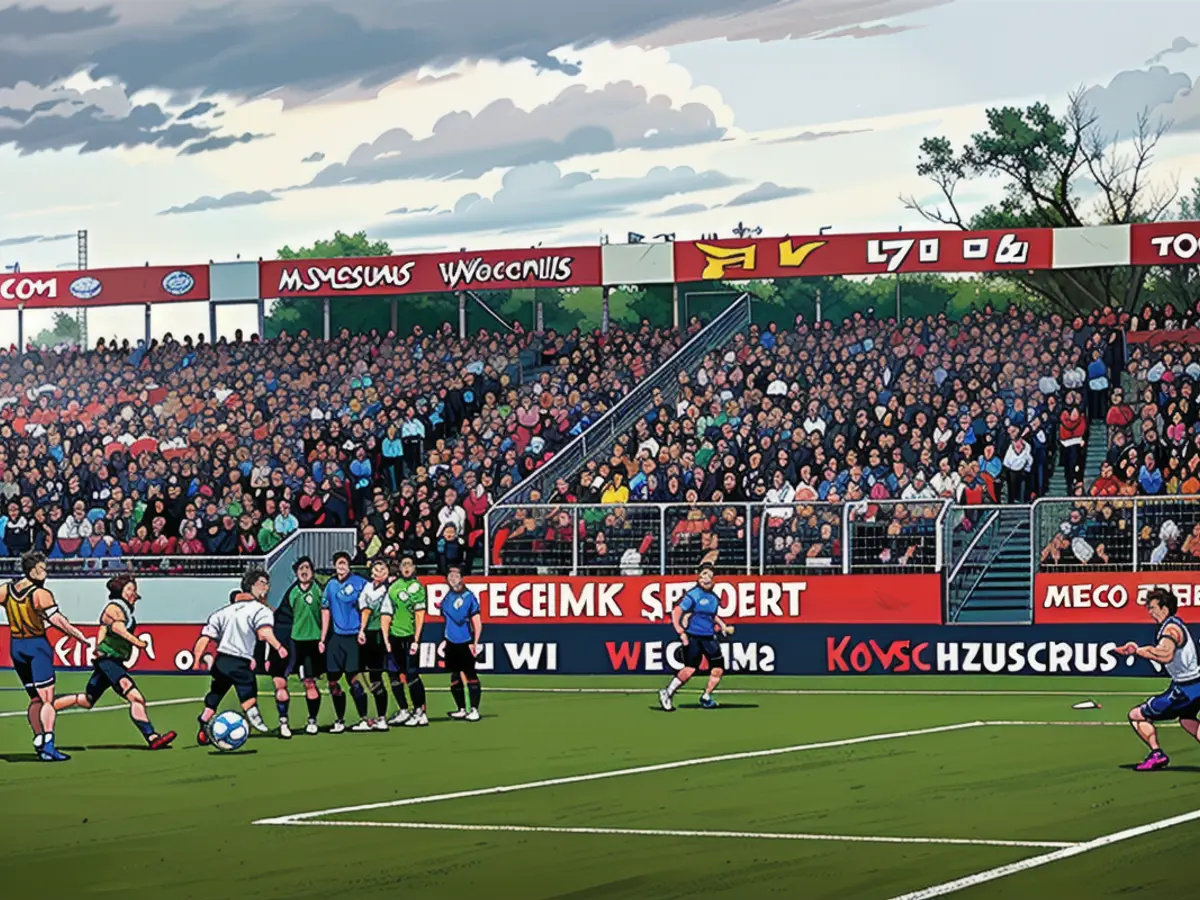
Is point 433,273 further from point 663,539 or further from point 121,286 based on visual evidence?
point 663,539

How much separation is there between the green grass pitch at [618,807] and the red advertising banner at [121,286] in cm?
1984

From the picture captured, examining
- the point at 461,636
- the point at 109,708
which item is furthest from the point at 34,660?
the point at 109,708

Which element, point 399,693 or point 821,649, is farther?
point 821,649

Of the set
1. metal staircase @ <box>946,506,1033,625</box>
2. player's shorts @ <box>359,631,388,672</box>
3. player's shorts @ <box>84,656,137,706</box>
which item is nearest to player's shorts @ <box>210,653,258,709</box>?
player's shorts @ <box>84,656,137,706</box>

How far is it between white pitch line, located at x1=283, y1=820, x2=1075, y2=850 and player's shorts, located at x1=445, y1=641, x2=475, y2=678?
7.75 metres

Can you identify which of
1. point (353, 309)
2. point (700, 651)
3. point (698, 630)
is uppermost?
point (353, 309)

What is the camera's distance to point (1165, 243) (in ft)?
117

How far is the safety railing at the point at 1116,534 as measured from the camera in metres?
26.2

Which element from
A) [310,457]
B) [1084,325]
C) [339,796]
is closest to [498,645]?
[310,457]

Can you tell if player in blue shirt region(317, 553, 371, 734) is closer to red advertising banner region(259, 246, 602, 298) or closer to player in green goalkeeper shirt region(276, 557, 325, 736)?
player in green goalkeeper shirt region(276, 557, 325, 736)

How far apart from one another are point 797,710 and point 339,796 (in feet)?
27.0

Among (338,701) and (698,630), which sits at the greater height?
(698,630)

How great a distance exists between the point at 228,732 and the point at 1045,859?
29.1 ft

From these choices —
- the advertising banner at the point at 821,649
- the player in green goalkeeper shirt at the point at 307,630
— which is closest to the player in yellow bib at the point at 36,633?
the player in green goalkeeper shirt at the point at 307,630
